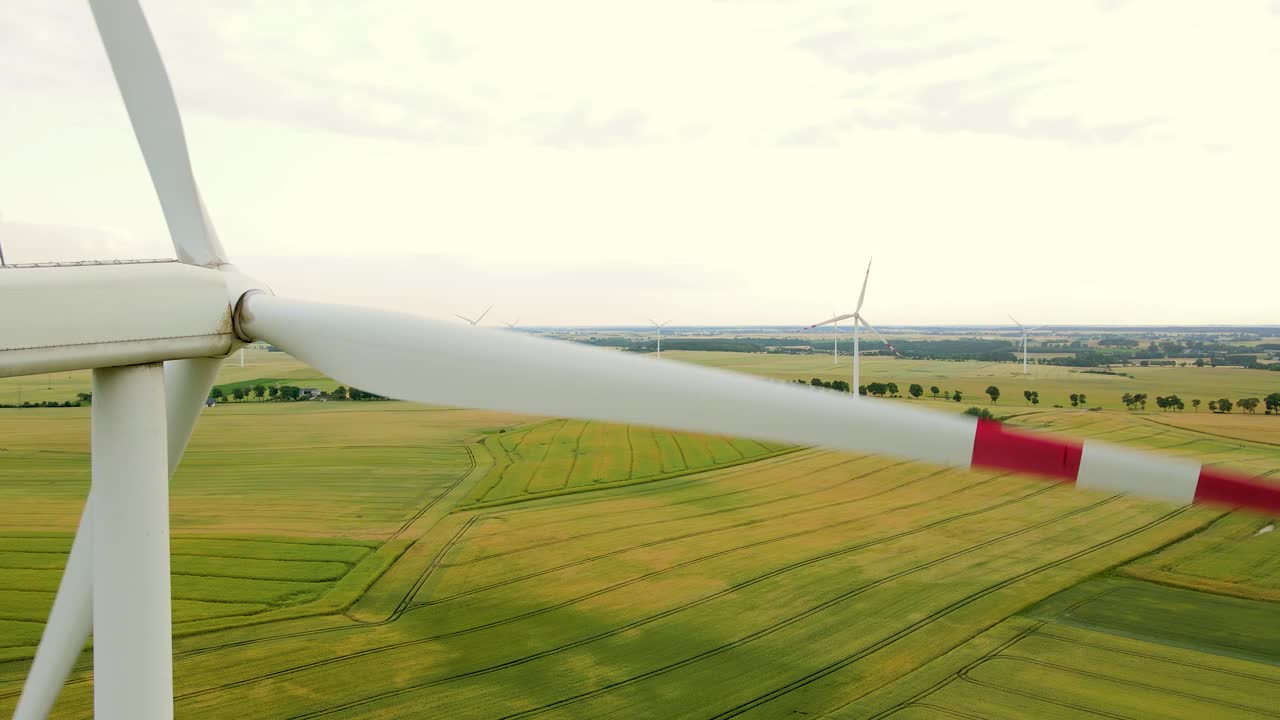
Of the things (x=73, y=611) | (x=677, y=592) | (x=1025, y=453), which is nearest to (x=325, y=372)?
(x=73, y=611)

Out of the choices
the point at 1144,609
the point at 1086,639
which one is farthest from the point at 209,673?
the point at 1144,609

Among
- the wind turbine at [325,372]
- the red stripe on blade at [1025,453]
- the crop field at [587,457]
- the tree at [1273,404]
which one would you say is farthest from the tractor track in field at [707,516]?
the tree at [1273,404]

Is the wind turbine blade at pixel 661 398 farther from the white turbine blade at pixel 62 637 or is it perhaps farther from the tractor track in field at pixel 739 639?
the tractor track in field at pixel 739 639

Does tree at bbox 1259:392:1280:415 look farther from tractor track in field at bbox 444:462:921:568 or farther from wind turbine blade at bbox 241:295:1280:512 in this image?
wind turbine blade at bbox 241:295:1280:512

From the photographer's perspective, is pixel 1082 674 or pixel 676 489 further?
pixel 676 489

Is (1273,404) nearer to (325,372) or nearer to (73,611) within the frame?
A: (325,372)

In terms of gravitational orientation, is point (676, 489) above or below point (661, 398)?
below

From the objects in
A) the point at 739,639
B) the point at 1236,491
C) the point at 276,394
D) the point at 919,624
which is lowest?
the point at 919,624
